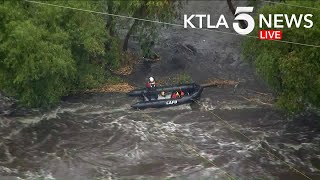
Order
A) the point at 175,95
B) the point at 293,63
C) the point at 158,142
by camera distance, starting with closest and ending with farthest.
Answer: the point at 293,63 < the point at 158,142 < the point at 175,95

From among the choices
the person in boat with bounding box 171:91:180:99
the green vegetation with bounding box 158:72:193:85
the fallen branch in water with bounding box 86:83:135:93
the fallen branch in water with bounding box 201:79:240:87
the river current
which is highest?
the green vegetation with bounding box 158:72:193:85

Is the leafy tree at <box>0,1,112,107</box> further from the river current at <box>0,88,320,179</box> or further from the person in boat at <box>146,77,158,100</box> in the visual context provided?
the person in boat at <box>146,77,158,100</box>

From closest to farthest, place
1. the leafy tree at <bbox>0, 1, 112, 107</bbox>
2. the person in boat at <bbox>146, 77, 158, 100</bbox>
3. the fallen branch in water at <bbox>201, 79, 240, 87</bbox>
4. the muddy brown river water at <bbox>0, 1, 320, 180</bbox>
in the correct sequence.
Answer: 1. the muddy brown river water at <bbox>0, 1, 320, 180</bbox>
2. the leafy tree at <bbox>0, 1, 112, 107</bbox>
3. the person in boat at <bbox>146, 77, 158, 100</bbox>
4. the fallen branch in water at <bbox>201, 79, 240, 87</bbox>

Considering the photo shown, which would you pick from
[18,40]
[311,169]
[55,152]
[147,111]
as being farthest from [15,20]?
[311,169]

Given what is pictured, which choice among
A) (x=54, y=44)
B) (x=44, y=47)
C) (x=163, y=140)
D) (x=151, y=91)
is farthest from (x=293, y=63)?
(x=44, y=47)

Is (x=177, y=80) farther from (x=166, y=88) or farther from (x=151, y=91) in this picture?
(x=151, y=91)

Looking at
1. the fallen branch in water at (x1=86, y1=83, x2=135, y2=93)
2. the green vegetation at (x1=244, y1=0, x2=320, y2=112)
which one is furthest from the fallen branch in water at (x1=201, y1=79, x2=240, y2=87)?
the green vegetation at (x1=244, y1=0, x2=320, y2=112)
